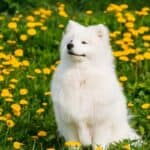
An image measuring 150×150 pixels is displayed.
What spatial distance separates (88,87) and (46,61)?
230 cm

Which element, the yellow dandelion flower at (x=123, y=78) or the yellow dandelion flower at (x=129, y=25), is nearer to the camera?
the yellow dandelion flower at (x=123, y=78)

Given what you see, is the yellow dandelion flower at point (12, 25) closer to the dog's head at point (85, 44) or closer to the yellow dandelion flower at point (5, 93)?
the yellow dandelion flower at point (5, 93)

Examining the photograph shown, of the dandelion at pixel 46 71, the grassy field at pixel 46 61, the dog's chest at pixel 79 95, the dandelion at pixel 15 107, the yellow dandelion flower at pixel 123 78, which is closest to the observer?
the dog's chest at pixel 79 95

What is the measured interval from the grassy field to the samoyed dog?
0.22 metres

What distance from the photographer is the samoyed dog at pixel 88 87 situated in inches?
248

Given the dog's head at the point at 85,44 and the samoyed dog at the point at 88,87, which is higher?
the dog's head at the point at 85,44

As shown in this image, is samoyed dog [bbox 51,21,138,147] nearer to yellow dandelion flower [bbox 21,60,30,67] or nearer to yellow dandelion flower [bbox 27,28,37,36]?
yellow dandelion flower [bbox 21,60,30,67]

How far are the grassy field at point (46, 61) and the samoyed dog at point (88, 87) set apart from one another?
22cm

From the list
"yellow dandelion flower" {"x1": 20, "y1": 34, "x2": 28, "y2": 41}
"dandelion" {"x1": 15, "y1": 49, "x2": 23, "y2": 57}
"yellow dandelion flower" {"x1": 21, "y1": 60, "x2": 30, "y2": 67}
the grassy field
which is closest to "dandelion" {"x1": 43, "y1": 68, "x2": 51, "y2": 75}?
the grassy field

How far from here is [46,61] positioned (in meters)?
8.64

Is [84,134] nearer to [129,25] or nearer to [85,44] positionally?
[85,44]

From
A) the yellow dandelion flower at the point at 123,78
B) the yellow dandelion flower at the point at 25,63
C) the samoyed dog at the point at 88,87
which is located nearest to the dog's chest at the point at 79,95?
the samoyed dog at the point at 88,87

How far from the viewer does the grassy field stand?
7.09 m

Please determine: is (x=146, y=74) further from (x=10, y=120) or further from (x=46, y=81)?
(x=10, y=120)
